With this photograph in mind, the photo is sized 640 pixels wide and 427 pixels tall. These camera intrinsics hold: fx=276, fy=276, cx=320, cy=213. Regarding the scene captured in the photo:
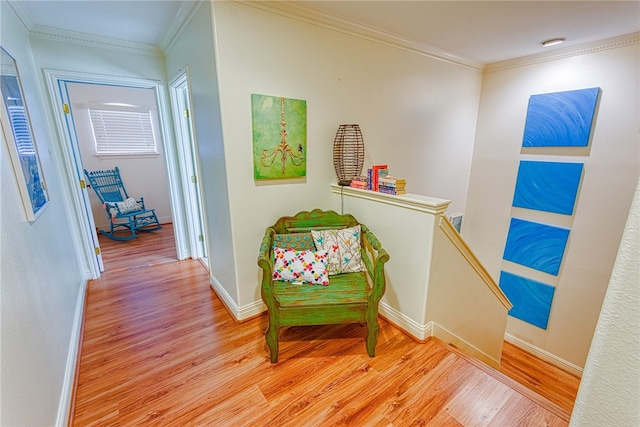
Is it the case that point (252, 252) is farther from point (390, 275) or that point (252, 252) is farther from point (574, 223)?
point (574, 223)

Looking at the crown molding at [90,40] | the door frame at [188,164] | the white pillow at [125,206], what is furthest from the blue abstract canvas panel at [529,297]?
the white pillow at [125,206]

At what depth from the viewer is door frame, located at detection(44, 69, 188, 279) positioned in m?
2.51

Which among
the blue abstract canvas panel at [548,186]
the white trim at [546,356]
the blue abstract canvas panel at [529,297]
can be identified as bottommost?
the white trim at [546,356]

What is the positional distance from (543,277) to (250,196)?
136 inches

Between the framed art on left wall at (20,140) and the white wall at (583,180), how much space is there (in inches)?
168

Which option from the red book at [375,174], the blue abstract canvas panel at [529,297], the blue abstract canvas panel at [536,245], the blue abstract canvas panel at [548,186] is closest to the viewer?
the red book at [375,174]

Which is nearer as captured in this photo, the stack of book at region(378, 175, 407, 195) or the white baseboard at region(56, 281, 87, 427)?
the white baseboard at region(56, 281, 87, 427)

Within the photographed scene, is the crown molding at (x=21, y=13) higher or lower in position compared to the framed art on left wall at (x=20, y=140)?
higher

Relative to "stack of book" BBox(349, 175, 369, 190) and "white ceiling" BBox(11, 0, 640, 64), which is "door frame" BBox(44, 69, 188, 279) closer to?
"white ceiling" BBox(11, 0, 640, 64)

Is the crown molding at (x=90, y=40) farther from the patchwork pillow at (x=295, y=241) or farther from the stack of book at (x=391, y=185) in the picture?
the stack of book at (x=391, y=185)

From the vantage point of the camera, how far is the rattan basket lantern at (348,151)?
233 centimetres

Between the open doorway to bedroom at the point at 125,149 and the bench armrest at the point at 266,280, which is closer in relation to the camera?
the bench armrest at the point at 266,280

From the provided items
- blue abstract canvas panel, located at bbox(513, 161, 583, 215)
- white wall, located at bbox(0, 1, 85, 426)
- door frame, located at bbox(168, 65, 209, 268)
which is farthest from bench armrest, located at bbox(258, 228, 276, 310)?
blue abstract canvas panel, located at bbox(513, 161, 583, 215)

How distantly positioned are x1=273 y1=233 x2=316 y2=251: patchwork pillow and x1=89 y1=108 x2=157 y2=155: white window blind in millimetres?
3987
